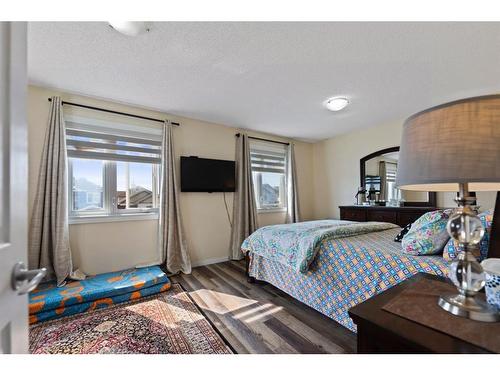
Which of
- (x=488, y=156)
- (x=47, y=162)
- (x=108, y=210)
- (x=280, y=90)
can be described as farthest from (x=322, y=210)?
(x=47, y=162)

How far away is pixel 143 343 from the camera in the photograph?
60.6 inches

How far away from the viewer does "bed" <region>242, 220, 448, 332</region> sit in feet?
4.75

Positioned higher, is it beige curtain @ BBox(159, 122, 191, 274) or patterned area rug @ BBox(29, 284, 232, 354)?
beige curtain @ BBox(159, 122, 191, 274)

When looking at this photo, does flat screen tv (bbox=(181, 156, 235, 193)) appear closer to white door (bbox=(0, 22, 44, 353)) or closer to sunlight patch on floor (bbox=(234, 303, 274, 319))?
sunlight patch on floor (bbox=(234, 303, 274, 319))

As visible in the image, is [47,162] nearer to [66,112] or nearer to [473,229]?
[66,112]

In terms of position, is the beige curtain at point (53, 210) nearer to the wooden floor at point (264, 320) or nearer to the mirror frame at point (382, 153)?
the wooden floor at point (264, 320)

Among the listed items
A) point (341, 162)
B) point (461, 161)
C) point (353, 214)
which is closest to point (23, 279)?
point (461, 161)

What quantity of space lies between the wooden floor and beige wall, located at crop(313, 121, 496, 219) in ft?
8.45

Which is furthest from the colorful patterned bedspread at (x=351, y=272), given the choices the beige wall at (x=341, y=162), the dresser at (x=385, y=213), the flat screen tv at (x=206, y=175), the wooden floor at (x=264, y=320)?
the beige wall at (x=341, y=162)

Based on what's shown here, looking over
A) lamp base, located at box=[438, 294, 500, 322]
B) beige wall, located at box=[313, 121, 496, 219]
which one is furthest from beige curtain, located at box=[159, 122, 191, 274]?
beige wall, located at box=[313, 121, 496, 219]

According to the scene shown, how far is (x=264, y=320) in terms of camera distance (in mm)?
1818

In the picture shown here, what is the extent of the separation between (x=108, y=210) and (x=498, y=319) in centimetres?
333

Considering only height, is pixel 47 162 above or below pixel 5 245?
above
